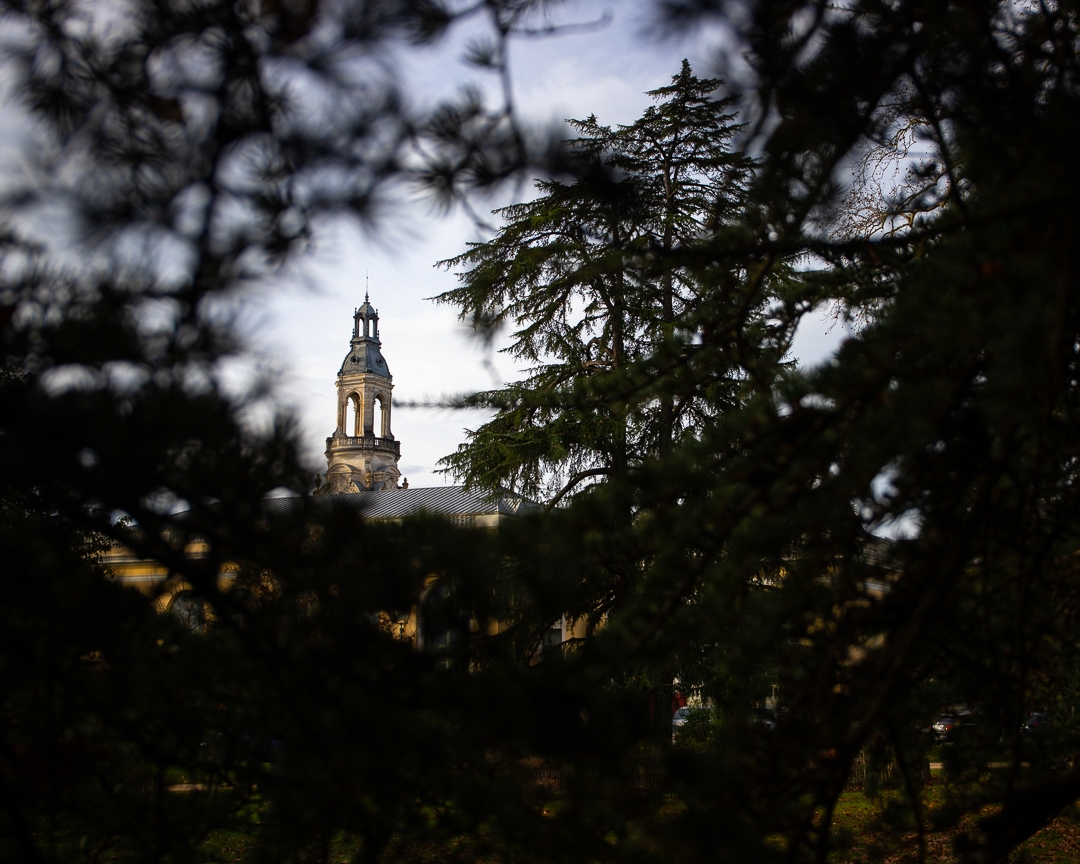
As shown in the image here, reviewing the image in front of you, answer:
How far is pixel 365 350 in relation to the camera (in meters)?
59.2

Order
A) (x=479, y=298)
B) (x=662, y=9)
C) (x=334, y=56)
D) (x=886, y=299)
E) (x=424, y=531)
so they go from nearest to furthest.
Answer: (x=424, y=531)
(x=662, y=9)
(x=334, y=56)
(x=886, y=299)
(x=479, y=298)

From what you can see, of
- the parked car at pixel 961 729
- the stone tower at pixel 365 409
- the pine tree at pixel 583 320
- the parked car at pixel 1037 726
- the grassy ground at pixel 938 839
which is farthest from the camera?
the stone tower at pixel 365 409

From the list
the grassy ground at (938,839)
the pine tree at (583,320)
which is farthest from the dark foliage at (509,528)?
the pine tree at (583,320)

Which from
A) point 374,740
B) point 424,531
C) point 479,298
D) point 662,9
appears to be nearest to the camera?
point 374,740

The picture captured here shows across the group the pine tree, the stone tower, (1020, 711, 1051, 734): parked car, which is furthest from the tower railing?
(1020, 711, 1051, 734): parked car

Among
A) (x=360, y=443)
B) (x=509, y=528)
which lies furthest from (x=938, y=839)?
(x=360, y=443)

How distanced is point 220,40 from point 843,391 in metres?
1.82

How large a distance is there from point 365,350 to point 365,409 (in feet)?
13.3

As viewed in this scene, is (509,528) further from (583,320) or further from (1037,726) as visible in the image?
(583,320)

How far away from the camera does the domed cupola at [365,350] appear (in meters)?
58.8

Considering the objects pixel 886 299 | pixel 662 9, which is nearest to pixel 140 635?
pixel 662 9

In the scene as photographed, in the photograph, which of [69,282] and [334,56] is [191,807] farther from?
[334,56]

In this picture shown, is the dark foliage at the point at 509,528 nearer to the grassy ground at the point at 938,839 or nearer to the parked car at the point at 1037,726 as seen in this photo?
the parked car at the point at 1037,726

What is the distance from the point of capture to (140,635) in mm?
2133
